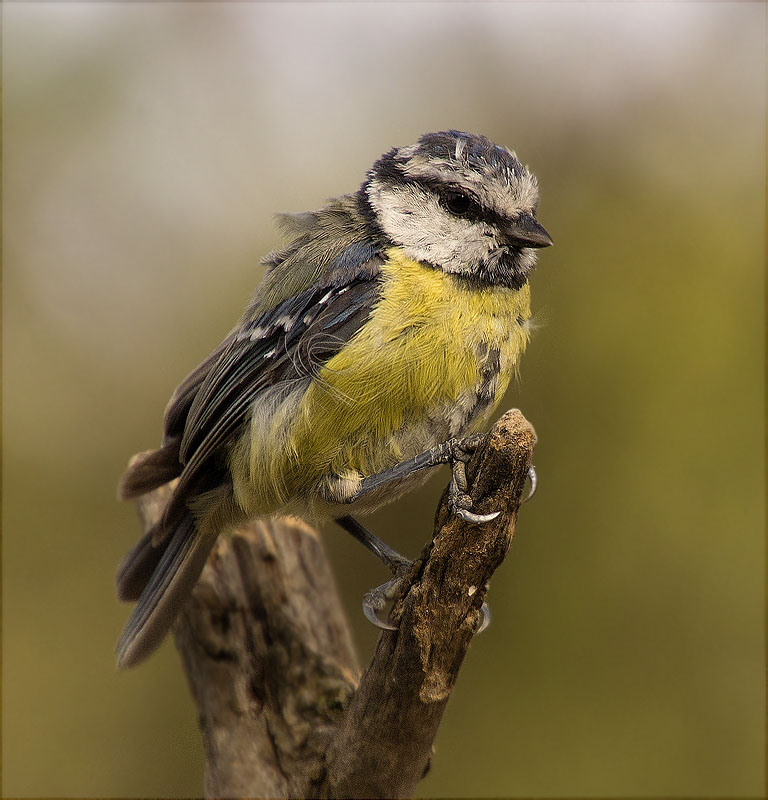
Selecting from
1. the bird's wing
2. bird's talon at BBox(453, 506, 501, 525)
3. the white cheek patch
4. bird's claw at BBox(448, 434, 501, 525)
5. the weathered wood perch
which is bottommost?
the weathered wood perch

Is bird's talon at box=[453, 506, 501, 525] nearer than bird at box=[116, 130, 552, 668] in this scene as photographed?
Yes

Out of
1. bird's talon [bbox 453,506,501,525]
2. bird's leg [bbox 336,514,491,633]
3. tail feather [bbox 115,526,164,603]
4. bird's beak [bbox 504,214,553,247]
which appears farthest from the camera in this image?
tail feather [bbox 115,526,164,603]

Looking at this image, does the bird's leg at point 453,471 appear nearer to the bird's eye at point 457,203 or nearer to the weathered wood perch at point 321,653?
the weathered wood perch at point 321,653

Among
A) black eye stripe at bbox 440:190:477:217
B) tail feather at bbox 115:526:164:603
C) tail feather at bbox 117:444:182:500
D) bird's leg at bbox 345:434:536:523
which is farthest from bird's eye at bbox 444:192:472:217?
tail feather at bbox 115:526:164:603

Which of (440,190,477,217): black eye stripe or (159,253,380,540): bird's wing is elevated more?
(440,190,477,217): black eye stripe

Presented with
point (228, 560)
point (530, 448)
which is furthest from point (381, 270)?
point (228, 560)

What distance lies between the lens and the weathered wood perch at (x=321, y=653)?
6.79 ft

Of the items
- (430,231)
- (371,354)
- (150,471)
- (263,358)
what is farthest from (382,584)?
(430,231)

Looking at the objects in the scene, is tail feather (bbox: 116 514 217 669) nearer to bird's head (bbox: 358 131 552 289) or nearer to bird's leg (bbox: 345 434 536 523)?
bird's leg (bbox: 345 434 536 523)

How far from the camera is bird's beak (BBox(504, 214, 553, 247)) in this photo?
2486 mm

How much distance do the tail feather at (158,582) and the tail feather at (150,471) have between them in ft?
0.59

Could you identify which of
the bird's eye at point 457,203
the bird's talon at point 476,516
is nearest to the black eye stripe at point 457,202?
the bird's eye at point 457,203

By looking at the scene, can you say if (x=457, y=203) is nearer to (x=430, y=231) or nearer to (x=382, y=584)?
(x=430, y=231)

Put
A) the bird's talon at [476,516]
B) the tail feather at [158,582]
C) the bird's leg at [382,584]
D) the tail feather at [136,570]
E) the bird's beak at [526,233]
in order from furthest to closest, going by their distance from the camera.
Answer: the tail feather at [136,570] → the tail feather at [158,582] → the bird's beak at [526,233] → the bird's leg at [382,584] → the bird's talon at [476,516]
